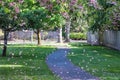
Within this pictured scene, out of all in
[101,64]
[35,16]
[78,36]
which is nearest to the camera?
[101,64]

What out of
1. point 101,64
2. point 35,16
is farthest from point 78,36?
point 101,64

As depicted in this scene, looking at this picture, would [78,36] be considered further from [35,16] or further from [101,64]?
[101,64]

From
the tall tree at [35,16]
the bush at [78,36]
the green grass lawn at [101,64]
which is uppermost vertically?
the tall tree at [35,16]

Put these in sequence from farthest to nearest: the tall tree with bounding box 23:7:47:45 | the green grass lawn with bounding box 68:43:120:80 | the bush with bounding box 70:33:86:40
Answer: the bush with bounding box 70:33:86:40
the tall tree with bounding box 23:7:47:45
the green grass lawn with bounding box 68:43:120:80

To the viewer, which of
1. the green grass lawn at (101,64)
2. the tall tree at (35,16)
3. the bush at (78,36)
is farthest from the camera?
the bush at (78,36)

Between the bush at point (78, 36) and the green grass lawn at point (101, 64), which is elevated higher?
the bush at point (78, 36)

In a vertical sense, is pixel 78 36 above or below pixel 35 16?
below

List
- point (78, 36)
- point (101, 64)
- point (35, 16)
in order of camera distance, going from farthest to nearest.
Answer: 1. point (78, 36)
2. point (35, 16)
3. point (101, 64)

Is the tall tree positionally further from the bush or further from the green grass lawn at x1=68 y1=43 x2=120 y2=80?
the bush

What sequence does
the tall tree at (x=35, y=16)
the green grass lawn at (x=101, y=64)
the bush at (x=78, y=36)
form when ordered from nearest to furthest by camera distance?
the green grass lawn at (x=101, y=64), the tall tree at (x=35, y=16), the bush at (x=78, y=36)

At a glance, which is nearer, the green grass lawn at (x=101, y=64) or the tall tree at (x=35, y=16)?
the green grass lawn at (x=101, y=64)

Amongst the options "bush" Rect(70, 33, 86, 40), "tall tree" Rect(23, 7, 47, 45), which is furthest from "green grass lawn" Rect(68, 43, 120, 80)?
"bush" Rect(70, 33, 86, 40)

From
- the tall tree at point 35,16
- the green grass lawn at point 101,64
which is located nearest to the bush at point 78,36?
the green grass lawn at point 101,64

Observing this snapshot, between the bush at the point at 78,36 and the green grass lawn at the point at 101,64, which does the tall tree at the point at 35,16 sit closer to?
the green grass lawn at the point at 101,64
